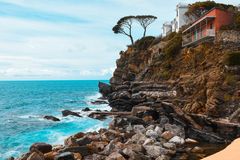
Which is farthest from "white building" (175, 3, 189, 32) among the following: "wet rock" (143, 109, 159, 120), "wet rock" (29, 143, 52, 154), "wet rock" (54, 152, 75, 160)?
"wet rock" (54, 152, 75, 160)

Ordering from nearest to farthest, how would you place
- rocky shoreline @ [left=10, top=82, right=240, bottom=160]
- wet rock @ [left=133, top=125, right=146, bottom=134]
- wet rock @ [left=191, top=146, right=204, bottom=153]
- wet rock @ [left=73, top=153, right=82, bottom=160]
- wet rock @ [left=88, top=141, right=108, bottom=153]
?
wet rock @ [left=73, top=153, right=82, bottom=160], rocky shoreline @ [left=10, top=82, right=240, bottom=160], wet rock @ [left=88, top=141, right=108, bottom=153], wet rock @ [left=191, top=146, right=204, bottom=153], wet rock @ [left=133, top=125, right=146, bottom=134]

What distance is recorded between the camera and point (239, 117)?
104 ft

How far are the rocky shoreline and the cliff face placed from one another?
6.34 feet

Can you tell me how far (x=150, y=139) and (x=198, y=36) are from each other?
24373 millimetres

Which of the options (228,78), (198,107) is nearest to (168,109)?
(198,107)

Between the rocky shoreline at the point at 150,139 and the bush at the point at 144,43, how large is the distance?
34932 millimetres

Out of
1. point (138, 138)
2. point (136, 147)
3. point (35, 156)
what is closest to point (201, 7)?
point (138, 138)

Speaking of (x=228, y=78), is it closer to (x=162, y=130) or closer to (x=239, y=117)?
(x=239, y=117)

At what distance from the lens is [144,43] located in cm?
7756

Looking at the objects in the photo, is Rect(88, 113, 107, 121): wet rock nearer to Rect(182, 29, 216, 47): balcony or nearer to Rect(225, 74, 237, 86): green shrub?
Rect(182, 29, 216, 47): balcony

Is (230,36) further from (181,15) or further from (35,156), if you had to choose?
(181,15)

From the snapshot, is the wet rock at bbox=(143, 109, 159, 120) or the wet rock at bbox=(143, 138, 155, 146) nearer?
the wet rock at bbox=(143, 138, 155, 146)

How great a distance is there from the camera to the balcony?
43.6 metres

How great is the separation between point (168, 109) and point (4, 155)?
1898 centimetres
